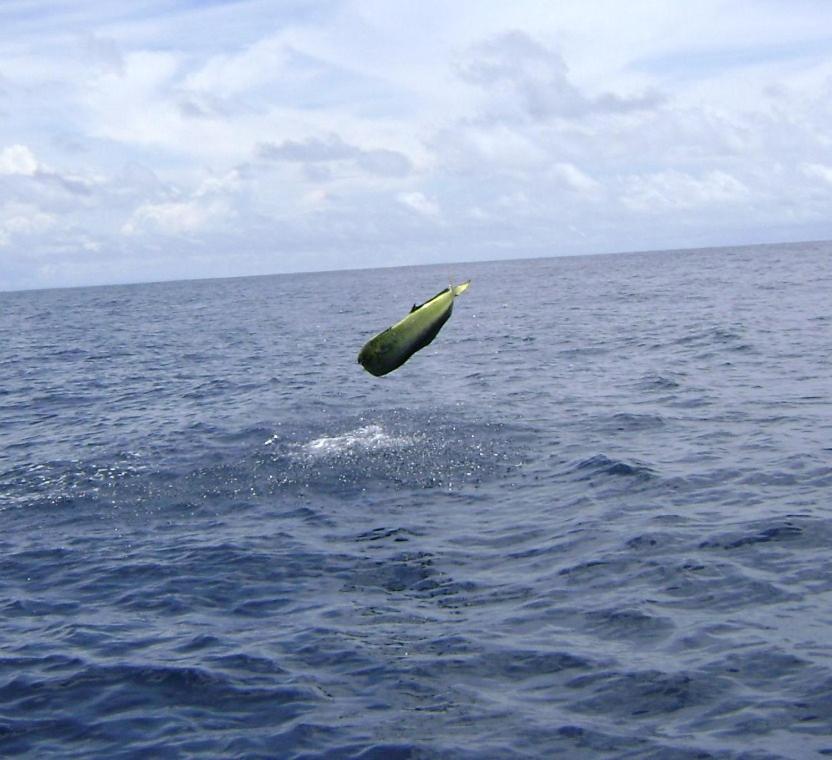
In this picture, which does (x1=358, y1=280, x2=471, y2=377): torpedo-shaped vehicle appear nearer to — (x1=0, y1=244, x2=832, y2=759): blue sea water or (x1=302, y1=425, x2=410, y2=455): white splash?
(x1=0, y1=244, x2=832, y2=759): blue sea water

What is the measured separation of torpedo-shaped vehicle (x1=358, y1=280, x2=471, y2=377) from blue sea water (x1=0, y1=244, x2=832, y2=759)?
3980 mm

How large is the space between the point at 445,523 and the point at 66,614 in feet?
22.4

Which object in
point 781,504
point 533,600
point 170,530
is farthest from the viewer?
point 170,530

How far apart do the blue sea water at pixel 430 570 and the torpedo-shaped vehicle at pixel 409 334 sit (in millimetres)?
3980

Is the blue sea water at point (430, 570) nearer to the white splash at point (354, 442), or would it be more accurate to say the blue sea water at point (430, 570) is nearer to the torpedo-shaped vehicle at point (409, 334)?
the white splash at point (354, 442)

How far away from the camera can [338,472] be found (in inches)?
808

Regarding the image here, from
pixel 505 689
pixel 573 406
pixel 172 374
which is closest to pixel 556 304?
pixel 172 374

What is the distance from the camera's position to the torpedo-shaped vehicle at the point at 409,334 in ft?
34.5

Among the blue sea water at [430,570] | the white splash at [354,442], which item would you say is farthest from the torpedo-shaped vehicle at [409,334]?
the white splash at [354,442]

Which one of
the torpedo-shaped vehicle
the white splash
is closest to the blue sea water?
the white splash

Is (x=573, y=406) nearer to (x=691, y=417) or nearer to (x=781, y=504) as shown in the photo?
(x=691, y=417)

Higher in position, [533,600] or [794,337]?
[794,337]

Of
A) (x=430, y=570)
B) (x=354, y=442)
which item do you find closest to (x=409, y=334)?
(x=430, y=570)

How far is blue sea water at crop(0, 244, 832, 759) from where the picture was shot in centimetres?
1008
